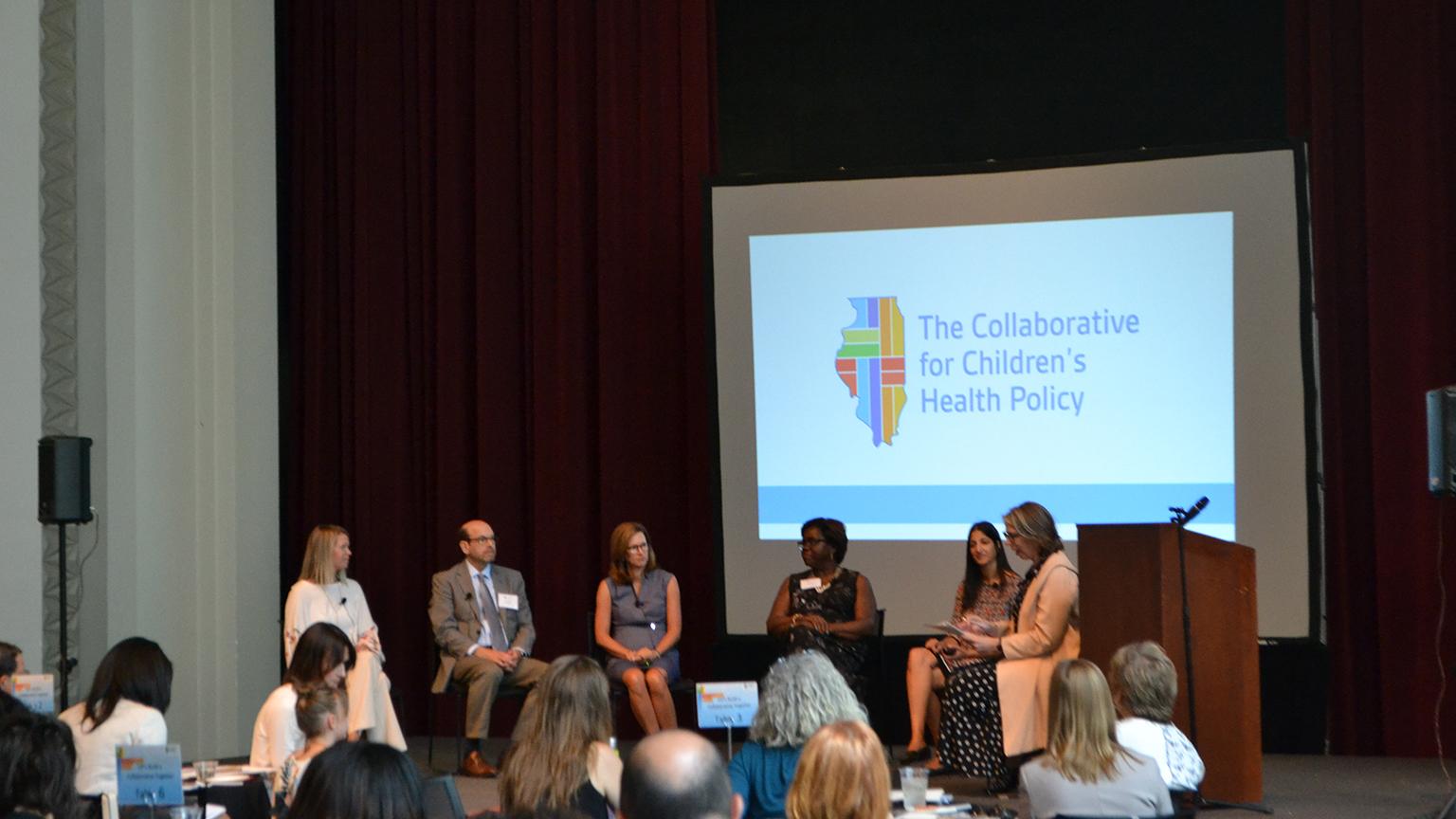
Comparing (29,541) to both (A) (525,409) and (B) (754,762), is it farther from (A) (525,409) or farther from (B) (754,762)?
(B) (754,762)

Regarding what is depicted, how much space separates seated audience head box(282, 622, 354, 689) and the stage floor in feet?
2.84

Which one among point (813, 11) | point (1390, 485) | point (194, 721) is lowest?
point (194, 721)

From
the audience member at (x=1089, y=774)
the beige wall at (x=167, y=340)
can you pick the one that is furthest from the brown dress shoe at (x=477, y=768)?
the audience member at (x=1089, y=774)

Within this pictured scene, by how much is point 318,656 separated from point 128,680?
0.71m

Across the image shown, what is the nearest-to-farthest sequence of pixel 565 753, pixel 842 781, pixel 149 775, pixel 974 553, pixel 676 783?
pixel 676 783 < pixel 842 781 < pixel 565 753 < pixel 149 775 < pixel 974 553

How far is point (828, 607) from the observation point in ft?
22.7

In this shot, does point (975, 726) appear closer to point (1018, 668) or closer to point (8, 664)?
point (1018, 668)

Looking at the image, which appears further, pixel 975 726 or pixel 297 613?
pixel 297 613

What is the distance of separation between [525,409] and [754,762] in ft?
16.4

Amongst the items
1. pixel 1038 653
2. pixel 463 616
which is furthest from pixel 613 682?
pixel 1038 653

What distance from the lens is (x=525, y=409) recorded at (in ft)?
27.5

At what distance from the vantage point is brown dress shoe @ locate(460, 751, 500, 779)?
23.3ft

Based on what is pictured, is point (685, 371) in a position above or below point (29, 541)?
above

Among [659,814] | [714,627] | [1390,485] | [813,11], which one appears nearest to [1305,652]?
[1390,485]
